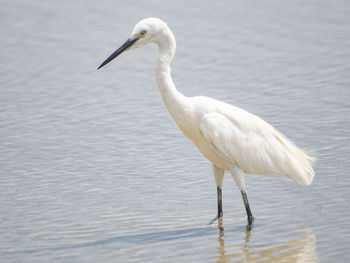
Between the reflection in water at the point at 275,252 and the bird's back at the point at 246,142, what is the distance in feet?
2.46

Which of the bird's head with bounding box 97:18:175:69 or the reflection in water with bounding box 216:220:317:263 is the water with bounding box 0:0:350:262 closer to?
the reflection in water with bounding box 216:220:317:263

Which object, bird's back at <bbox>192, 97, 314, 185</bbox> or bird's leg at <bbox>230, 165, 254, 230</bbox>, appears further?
bird's leg at <bbox>230, 165, 254, 230</bbox>

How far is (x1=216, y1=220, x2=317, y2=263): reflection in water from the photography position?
6.39 meters

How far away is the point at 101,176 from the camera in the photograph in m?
8.58

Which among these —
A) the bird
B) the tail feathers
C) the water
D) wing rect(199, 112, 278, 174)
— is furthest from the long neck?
the water

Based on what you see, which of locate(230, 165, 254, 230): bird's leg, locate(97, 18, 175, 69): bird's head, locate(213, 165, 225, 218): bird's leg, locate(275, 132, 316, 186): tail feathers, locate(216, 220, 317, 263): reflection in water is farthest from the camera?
locate(213, 165, 225, 218): bird's leg

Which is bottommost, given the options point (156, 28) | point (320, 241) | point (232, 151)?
point (320, 241)

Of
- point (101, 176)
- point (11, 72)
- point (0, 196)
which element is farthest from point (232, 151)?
point (11, 72)

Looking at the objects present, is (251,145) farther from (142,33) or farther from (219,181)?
(142,33)

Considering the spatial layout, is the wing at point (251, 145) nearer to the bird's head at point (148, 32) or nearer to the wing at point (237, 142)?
the wing at point (237, 142)

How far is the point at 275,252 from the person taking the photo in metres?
6.51

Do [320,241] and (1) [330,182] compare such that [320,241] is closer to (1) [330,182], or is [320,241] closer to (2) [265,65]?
(1) [330,182]

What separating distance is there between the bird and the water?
1.63 feet

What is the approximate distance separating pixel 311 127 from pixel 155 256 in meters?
4.02
